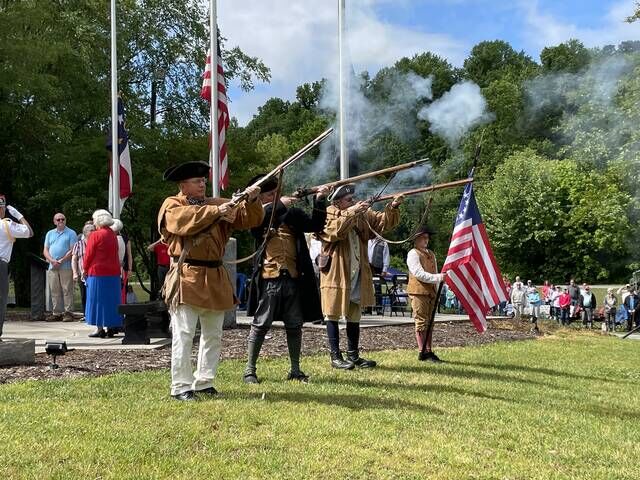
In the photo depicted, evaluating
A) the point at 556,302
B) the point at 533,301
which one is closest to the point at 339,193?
the point at 533,301

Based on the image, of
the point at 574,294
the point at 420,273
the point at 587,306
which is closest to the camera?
the point at 420,273

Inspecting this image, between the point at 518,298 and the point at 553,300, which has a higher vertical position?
the point at 518,298

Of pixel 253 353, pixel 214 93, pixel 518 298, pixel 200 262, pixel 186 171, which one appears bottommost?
pixel 253 353

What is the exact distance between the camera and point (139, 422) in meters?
5.62

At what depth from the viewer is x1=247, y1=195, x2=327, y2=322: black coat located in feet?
25.1

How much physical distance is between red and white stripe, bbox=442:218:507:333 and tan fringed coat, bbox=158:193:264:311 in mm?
4177

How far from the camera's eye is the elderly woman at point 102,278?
1158cm

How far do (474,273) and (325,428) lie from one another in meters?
5.04

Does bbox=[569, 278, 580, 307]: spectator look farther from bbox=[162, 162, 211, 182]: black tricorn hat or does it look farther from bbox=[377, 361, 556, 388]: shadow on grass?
bbox=[162, 162, 211, 182]: black tricorn hat

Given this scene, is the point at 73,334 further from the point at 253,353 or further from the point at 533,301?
the point at 533,301

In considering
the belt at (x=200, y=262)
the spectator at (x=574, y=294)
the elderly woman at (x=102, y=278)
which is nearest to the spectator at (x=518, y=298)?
the spectator at (x=574, y=294)

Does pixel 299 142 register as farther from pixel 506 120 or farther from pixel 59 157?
pixel 59 157

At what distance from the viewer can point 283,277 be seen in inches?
298

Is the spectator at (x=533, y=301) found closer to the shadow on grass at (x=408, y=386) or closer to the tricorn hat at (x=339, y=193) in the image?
the tricorn hat at (x=339, y=193)
